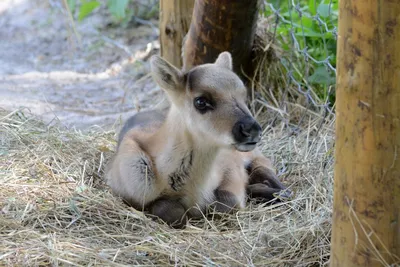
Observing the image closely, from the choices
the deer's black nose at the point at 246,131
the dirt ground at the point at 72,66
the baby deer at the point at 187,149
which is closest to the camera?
the deer's black nose at the point at 246,131

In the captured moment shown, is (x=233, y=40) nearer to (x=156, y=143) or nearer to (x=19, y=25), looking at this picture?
(x=156, y=143)

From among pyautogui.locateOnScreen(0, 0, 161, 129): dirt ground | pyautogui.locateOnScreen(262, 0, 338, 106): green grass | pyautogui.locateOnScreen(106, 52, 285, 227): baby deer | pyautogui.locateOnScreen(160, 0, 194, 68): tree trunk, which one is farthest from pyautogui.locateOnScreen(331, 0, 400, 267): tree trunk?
pyautogui.locateOnScreen(0, 0, 161, 129): dirt ground

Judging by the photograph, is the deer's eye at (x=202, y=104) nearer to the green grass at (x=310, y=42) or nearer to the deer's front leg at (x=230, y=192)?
the deer's front leg at (x=230, y=192)

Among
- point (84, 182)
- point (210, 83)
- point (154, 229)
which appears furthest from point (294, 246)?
point (84, 182)

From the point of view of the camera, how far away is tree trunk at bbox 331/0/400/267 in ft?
11.1

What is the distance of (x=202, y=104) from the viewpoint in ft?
17.2

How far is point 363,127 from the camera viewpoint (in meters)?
3.48

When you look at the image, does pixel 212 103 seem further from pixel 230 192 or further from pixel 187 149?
pixel 230 192

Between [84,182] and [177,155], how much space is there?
1.00 m

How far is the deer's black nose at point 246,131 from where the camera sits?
16.2ft

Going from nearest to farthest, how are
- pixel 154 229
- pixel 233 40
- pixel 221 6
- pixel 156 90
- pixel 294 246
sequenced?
pixel 294 246
pixel 154 229
pixel 221 6
pixel 233 40
pixel 156 90

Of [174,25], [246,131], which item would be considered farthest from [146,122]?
[174,25]

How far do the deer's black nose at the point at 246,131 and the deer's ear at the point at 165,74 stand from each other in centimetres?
67

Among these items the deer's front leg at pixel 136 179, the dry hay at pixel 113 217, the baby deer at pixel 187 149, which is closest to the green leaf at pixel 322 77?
the dry hay at pixel 113 217
